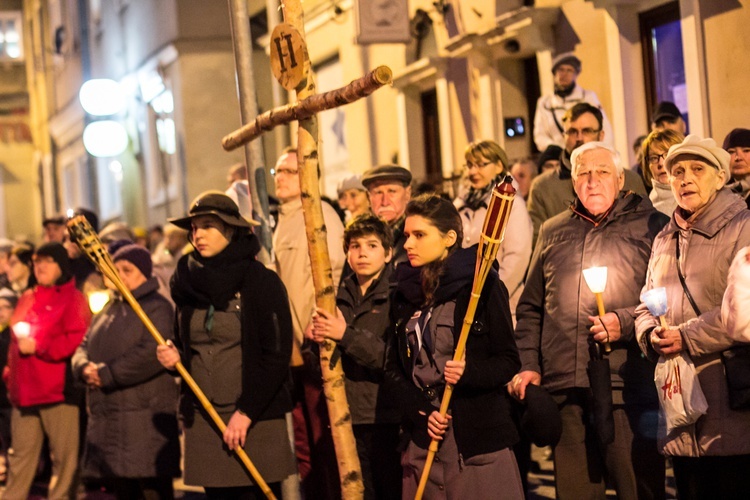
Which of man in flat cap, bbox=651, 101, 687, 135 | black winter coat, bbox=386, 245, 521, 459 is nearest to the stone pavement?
man in flat cap, bbox=651, 101, 687, 135

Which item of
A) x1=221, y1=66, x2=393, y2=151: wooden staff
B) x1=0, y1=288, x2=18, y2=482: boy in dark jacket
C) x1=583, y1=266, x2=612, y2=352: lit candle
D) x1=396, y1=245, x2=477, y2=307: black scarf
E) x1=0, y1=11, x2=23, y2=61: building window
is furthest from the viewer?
x1=0, y1=11, x2=23, y2=61: building window

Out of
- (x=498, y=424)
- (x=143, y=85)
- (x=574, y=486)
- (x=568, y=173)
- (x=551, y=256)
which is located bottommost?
(x=574, y=486)

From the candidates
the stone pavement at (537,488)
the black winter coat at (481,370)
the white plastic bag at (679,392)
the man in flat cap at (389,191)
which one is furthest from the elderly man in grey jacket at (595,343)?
the stone pavement at (537,488)

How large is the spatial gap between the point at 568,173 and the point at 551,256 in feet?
6.29

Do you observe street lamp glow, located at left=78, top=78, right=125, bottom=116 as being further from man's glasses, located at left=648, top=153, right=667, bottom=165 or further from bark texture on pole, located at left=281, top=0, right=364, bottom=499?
bark texture on pole, located at left=281, top=0, right=364, bottom=499

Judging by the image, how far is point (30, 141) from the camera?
46.9m

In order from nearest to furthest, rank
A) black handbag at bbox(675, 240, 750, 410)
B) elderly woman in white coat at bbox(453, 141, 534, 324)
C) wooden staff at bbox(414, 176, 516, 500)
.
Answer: wooden staff at bbox(414, 176, 516, 500) → black handbag at bbox(675, 240, 750, 410) → elderly woman in white coat at bbox(453, 141, 534, 324)

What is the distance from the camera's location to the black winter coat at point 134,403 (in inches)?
346

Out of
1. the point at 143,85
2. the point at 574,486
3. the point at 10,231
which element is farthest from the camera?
the point at 10,231

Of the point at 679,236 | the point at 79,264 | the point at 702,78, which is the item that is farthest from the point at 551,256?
the point at 79,264

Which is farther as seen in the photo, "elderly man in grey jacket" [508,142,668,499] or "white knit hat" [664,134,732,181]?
"elderly man in grey jacket" [508,142,668,499]

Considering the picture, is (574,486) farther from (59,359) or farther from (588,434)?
(59,359)

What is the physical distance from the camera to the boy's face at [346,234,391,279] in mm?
7723

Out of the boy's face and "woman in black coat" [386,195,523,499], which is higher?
the boy's face
